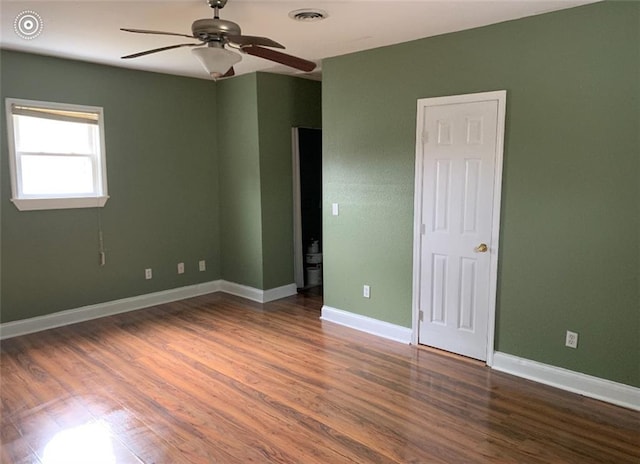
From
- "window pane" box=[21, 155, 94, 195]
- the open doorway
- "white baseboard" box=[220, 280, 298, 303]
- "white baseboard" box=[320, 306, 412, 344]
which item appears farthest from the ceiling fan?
"white baseboard" box=[220, 280, 298, 303]

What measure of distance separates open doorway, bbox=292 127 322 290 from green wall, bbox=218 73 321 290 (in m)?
0.10

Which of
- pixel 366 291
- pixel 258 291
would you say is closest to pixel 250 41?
pixel 366 291

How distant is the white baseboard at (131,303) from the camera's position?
14.0ft

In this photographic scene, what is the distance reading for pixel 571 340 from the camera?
10.2ft

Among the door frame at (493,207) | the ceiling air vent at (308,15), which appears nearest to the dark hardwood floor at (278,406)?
the door frame at (493,207)

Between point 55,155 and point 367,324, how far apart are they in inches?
132

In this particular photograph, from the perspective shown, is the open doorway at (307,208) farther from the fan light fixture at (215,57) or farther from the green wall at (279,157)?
the fan light fixture at (215,57)

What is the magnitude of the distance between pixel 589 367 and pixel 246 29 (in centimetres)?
330

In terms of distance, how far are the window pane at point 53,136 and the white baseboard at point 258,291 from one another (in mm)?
2150

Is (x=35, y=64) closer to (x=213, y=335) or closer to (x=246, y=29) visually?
(x=246, y=29)

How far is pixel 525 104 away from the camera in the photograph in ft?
10.5

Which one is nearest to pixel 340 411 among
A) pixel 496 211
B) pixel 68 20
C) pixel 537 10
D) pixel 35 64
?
pixel 496 211

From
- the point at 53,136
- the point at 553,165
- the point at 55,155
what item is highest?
the point at 53,136

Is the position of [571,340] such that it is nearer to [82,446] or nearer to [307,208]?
[82,446]
